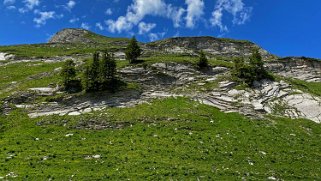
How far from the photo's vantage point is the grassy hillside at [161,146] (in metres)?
32.7

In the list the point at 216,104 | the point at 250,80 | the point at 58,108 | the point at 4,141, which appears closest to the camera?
the point at 4,141

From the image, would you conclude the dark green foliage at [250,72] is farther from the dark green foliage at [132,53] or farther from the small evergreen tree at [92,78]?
the small evergreen tree at [92,78]

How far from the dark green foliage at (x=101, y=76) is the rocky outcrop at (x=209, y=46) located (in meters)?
37.3

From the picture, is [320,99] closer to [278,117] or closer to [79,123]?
[278,117]

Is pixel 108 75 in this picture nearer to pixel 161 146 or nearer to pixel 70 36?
pixel 161 146

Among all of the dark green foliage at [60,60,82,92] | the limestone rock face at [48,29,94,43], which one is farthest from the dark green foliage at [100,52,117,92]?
the limestone rock face at [48,29,94,43]

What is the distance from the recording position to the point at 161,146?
38594 mm

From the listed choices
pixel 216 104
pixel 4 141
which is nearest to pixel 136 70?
pixel 216 104

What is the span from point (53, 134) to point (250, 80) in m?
31.8

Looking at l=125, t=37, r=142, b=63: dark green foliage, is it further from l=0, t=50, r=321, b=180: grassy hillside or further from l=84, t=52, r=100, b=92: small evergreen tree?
l=0, t=50, r=321, b=180: grassy hillside

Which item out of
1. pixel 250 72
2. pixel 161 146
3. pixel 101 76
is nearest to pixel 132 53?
pixel 101 76

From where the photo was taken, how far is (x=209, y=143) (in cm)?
3991

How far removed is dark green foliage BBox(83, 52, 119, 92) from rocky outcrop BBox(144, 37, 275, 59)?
37253 mm

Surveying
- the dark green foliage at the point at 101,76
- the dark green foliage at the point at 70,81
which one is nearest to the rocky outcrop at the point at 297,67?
the dark green foliage at the point at 101,76
